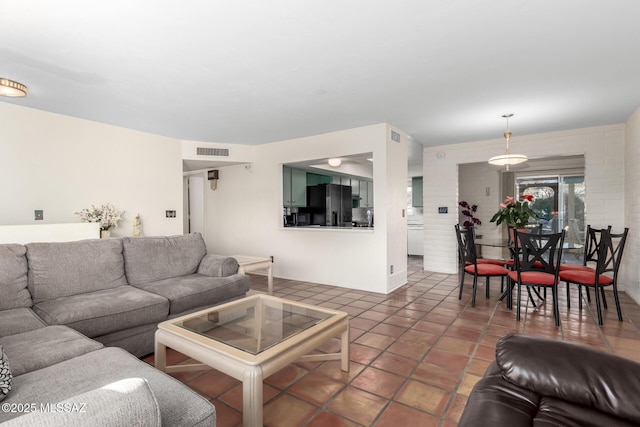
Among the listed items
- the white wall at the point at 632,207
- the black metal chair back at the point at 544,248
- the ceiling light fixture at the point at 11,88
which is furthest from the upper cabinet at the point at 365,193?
the ceiling light fixture at the point at 11,88

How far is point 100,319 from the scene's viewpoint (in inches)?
86.8

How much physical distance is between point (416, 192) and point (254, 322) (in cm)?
653

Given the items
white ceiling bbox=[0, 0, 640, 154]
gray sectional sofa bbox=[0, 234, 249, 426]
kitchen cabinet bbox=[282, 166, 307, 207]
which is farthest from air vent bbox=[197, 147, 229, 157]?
gray sectional sofa bbox=[0, 234, 249, 426]

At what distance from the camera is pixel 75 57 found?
239 cm

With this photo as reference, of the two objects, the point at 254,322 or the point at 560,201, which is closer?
the point at 254,322

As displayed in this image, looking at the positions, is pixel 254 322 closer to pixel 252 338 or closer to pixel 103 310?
pixel 252 338

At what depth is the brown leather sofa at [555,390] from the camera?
1.03 meters

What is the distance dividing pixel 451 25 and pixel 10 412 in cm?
282

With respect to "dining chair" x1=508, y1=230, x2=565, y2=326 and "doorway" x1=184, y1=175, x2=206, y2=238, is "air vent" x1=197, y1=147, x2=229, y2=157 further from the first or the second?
"dining chair" x1=508, y1=230, x2=565, y2=326

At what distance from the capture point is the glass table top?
1.83 metres

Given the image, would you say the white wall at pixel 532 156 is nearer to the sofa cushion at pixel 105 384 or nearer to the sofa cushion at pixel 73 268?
the sofa cushion at pixel 73 268

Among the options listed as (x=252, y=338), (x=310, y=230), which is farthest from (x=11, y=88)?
(x=310, y=230)

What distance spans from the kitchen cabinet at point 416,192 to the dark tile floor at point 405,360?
13.2ft

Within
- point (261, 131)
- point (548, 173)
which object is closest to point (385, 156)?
point (261, 131)
